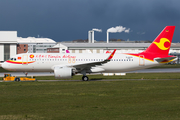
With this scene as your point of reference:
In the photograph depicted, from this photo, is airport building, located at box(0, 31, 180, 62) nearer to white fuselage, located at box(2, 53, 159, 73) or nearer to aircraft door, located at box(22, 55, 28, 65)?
white fuselage, located at box(2, 53, 159, 73)

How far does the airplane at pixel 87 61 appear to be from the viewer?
35688 mm

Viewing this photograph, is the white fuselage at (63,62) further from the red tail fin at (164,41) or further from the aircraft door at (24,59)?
the red tail fin at (164,41)

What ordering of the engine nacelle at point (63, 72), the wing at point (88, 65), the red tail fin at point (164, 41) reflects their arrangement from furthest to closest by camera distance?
the red tail fin at point (164, 41)
the wing at point (88, 65)
the engine nacelle at point (63, 72)

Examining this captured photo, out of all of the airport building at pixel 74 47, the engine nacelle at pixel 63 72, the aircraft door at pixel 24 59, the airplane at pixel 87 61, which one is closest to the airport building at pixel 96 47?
the airport building at pixel 74 47

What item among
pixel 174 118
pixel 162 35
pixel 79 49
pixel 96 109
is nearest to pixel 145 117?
pixel 174 118

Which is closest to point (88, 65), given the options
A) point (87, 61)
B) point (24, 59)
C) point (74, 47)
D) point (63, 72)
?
point (87, 61)

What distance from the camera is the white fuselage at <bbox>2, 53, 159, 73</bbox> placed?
3647cm

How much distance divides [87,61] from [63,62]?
335cm

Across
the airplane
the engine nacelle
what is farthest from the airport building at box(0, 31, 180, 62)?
the engine nacelle

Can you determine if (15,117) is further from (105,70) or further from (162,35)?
(162,35)

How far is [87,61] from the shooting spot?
37.4 m

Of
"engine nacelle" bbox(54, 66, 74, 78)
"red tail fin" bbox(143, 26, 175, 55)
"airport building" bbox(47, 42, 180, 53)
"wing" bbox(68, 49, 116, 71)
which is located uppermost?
"airport building" bbox(47, 42, 180, 53)

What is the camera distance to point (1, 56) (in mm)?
143375

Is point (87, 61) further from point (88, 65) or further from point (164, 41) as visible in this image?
point (164, 41)
